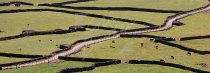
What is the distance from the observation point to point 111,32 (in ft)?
311

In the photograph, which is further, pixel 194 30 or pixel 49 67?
pixel 194 30

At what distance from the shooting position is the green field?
72.5m

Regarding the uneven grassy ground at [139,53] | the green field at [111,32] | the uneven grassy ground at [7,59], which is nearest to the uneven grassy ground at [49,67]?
the green field at [111,32]

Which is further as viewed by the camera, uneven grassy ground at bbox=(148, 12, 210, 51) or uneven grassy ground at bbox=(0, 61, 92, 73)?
uneven grassy ground at bbox=(148, 12, 210, 51)

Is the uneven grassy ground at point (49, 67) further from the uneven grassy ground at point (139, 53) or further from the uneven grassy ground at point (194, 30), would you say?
the uneven grassy ground at point (194, 30)

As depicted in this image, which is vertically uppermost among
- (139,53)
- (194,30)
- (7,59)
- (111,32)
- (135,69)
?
(111,32)

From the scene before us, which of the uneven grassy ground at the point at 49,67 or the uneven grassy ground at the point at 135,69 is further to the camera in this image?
the uneven grassy ground at the point at 135,69

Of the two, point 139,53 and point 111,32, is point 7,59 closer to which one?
point 139,53

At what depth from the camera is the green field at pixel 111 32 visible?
72.5m

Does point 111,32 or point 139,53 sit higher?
point 111,32

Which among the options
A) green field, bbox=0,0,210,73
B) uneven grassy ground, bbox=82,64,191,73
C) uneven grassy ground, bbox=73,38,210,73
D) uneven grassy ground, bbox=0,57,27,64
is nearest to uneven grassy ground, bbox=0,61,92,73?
green field, bbox=0,0,210,73

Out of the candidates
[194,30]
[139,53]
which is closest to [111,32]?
[194,30]

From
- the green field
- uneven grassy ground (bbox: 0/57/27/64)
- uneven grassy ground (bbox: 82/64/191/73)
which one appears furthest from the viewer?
the green field

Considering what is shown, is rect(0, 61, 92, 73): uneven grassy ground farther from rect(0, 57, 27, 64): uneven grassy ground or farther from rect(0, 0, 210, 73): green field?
rect(0, 57, 27, 64): uneven grassy ground
